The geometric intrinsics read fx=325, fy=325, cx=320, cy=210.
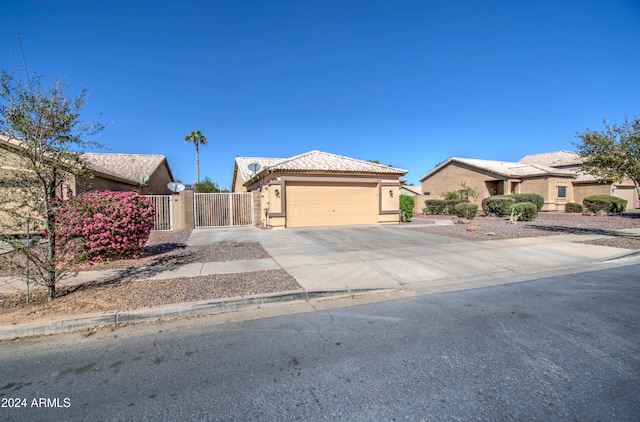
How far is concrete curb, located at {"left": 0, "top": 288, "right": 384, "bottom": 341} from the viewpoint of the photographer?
434cm

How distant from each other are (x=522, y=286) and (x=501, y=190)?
2648cm

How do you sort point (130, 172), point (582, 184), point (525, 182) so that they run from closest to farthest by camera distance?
1. point (130, 172)
2. point (525, 182)
3. point (582, 184)

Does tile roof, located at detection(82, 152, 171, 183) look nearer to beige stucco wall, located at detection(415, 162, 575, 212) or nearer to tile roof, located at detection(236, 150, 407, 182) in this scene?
tile roof, located at detection(236, 150, 407, 182)

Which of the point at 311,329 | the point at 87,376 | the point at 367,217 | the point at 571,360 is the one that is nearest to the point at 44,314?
the point at 87,376

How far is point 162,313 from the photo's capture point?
190 inches

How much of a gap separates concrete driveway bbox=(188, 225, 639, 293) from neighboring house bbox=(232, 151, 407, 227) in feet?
14.6

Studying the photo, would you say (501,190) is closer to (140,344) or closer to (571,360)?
(571,360)

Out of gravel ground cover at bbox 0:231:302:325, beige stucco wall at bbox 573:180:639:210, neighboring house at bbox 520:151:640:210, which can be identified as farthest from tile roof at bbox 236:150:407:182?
beige stucco wall at bbox 573:180:639:210

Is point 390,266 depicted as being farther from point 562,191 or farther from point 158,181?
point 562,191

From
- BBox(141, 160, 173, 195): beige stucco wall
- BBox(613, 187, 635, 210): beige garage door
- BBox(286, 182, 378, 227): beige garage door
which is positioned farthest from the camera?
BBox(613, 187, 635, 210): beige garage door

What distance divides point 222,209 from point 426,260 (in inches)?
510

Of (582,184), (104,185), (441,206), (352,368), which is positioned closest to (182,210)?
(104,185)

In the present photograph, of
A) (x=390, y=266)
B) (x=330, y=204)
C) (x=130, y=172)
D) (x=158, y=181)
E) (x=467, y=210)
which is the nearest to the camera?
(x=390, y=266)

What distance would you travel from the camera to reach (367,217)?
18531 mm
